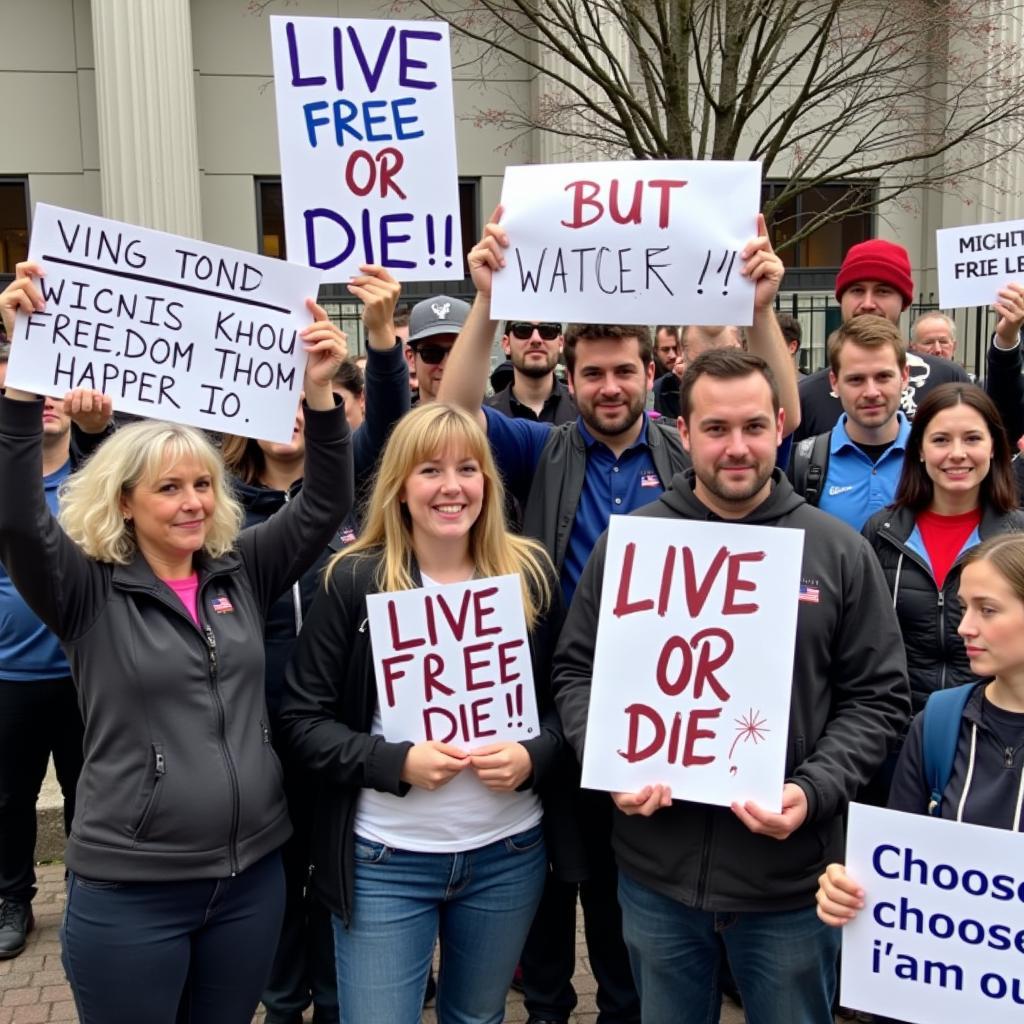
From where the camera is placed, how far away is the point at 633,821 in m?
2.65

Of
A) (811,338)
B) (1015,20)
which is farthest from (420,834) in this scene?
(1015,20)

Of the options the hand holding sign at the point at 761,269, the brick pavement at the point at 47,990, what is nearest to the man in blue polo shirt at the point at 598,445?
the hand holding sign at the point at 761,269

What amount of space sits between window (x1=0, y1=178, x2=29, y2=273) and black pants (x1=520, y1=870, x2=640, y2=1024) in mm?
11480

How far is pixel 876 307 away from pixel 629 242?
6.40 ft

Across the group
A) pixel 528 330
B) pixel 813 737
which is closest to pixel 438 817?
pixel 813 737

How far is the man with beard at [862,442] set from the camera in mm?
3605

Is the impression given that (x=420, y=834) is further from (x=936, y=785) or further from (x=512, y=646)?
(x=936, y=785)

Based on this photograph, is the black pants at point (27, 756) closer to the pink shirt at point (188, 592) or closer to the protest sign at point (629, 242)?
the pink shirt at point (188, 592)

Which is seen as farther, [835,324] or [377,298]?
[835,324]

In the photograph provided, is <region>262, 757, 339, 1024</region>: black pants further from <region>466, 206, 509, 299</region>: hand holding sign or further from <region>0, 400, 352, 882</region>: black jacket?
<region>466, 206, 509, 299</region>: hand holding sign

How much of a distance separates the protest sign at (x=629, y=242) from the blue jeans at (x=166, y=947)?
167cm

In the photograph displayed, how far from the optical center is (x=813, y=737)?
2.55m

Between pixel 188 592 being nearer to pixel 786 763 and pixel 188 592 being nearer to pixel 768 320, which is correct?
pixel 786 763

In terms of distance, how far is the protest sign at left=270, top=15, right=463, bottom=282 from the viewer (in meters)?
3.19
